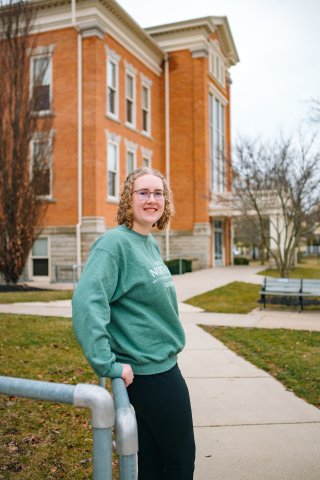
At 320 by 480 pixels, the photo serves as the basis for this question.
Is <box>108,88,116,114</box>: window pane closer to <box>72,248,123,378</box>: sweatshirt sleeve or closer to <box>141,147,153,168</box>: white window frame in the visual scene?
<box>141,147,153,168</box>: white window frame

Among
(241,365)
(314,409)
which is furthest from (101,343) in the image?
(241,365)

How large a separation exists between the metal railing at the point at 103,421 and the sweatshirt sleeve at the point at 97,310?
45cm

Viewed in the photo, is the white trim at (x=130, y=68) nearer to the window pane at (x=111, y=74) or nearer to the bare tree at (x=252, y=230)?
the window pane at (x=111, y=74)

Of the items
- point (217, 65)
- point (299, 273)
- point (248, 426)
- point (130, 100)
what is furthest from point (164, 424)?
point (217, 65)

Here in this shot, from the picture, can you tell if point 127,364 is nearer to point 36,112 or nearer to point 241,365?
point 241,365

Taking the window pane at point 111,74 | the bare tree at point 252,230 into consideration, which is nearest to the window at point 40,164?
the window pane at point 111,74

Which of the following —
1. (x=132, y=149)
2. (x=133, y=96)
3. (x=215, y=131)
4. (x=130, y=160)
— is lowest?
(x=130, y=160)

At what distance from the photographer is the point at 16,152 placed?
1708cm

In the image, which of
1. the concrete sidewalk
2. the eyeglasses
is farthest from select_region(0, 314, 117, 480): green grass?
the eyeglasses

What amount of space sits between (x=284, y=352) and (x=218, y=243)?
911 inches

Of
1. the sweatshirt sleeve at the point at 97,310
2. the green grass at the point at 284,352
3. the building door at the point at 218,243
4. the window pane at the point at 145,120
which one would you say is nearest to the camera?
the sweatshirt sleeve at the point at 97,310

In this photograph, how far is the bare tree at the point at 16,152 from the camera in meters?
17.0

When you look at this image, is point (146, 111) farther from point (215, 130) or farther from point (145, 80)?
point (215, 130)

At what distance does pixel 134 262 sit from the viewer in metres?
2.48
